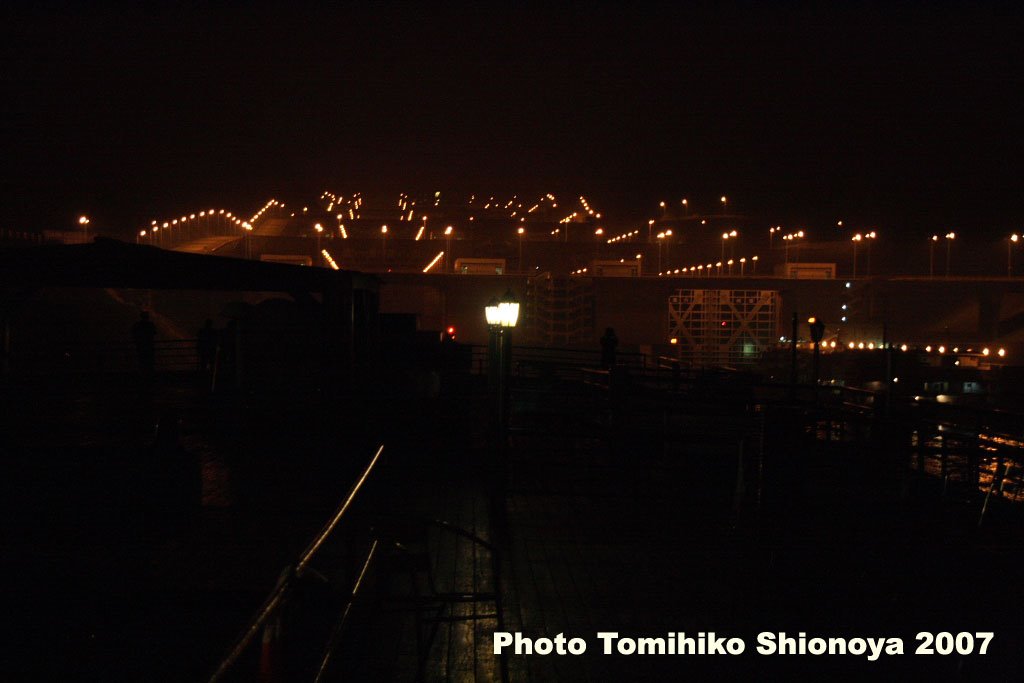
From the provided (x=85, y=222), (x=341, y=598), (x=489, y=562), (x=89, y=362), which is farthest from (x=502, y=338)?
(x=85, y=222)

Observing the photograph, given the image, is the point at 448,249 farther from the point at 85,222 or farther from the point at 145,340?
the point at 145,340

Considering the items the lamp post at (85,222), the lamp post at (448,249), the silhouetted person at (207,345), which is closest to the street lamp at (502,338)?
the silhouetted person at (207,345)

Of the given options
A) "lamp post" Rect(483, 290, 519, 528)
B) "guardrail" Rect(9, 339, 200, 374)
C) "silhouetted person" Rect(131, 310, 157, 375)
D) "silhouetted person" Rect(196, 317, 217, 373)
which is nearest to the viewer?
"lamp post" Rect(483, 290, 519, 528)

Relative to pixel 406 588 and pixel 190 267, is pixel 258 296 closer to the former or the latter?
pixel 190 267

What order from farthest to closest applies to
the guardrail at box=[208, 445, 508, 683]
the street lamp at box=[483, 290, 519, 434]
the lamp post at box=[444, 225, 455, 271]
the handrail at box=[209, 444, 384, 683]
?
the lamp post at box=[444, 225, 455, 271], the street lamp at box=[483, 290, 519, 434], the guardrail at box=[208, 445, 508, 683], the handrail at box=[209, 444, 384, 683]

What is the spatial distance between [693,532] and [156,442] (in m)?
5.12

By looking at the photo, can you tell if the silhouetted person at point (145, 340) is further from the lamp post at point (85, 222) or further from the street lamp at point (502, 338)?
the lamp post at point (85, 222)

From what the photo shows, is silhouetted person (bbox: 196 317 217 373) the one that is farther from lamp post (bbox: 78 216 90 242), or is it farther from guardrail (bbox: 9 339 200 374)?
lamp post (bbox: 78 216 90 242)

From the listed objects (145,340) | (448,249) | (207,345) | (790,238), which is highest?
(790,238)

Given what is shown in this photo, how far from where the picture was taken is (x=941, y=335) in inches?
2830

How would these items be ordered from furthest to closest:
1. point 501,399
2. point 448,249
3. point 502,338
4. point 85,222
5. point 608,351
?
point 448,249
point 85,222
point 608,351
point 502,338
point 501,399

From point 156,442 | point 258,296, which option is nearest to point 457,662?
point 156,442

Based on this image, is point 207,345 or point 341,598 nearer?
point 341,598

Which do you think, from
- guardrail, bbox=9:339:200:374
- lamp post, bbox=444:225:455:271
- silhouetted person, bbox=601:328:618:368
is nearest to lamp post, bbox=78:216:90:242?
guardrail, bbox=9:339:200:374
